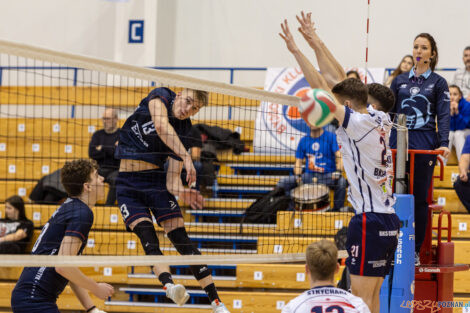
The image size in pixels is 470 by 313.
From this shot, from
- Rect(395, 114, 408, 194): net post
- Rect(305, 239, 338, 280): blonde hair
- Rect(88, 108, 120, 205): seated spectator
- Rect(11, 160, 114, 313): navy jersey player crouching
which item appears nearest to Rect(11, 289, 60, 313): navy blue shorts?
Rect(11, 160, 114, 313): navy jersey player crouching

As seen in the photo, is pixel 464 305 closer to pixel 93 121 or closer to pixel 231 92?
pixel 231 92

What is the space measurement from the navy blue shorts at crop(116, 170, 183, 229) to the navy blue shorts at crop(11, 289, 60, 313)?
1.20m

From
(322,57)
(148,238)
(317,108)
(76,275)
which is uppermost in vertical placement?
(322,57)

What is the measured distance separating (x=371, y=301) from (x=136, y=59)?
31.8 ft

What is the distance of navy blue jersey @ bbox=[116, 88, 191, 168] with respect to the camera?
223 inches

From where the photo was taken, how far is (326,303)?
11.5 feet

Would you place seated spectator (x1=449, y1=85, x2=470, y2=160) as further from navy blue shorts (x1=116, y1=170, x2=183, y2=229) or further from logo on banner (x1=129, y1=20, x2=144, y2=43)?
logo on banner (x1=129, y1=20, x2=144, y2=43)

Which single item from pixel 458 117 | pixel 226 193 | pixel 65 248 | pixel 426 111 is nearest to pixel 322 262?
pixel 65 248

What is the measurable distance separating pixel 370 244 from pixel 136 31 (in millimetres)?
9909

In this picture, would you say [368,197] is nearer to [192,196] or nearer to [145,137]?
[192,196]

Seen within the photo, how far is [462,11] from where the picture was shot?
12734 mm

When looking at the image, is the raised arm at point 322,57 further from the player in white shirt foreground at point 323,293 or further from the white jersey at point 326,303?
the white jersey at point 326,303

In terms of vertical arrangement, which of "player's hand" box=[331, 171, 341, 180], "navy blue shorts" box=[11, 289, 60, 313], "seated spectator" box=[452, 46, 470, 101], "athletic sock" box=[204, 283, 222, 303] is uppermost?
"seated spectator" box=[452, 46, 470, 101]

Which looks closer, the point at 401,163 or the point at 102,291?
the point at 102,291
